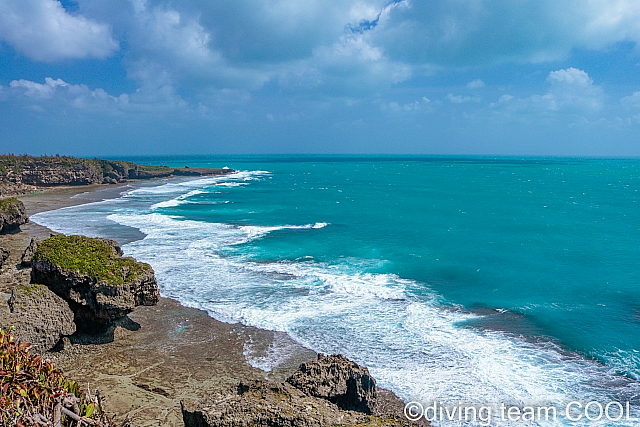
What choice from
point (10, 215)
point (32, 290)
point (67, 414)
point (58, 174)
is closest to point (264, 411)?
point (67, 414)

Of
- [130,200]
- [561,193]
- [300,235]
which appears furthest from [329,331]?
[561,193]

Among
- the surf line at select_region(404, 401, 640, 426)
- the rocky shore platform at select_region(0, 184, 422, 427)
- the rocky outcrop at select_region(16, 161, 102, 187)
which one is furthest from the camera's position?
the rocky outcrop at select_region(16, 161, 102, 187)

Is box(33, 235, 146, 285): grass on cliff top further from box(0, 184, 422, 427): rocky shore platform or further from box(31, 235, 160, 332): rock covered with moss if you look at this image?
box(0, 184, 422, 427): rocky shore platform

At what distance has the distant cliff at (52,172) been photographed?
86938mm

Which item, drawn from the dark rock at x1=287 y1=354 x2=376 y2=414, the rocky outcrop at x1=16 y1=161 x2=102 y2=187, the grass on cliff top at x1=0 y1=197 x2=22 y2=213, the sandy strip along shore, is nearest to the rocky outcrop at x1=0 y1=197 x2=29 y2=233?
the grass on cliff top at x1=0 y1=197 x2=22 y2=213

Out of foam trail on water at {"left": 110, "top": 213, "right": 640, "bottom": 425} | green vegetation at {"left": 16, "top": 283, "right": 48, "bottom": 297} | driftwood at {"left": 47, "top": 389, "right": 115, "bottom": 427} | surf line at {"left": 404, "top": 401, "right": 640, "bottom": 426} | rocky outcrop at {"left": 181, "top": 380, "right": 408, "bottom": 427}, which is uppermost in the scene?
driftwood at {"left": 47, "top": 389, "right": 115, "bottom": 427}

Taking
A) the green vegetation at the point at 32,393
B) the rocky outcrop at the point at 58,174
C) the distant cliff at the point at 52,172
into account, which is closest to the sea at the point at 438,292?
the green vegetation at the point at 32,393

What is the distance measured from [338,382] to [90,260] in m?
13.2

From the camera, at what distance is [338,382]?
1216 cm

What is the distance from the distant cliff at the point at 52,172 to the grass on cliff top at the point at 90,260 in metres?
67.4

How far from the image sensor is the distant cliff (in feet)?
285

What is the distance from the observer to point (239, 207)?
65688 mm

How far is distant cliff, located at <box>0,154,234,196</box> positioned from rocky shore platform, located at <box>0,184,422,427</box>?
7032 centimetres

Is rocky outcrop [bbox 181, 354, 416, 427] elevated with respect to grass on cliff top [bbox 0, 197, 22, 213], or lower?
lower
